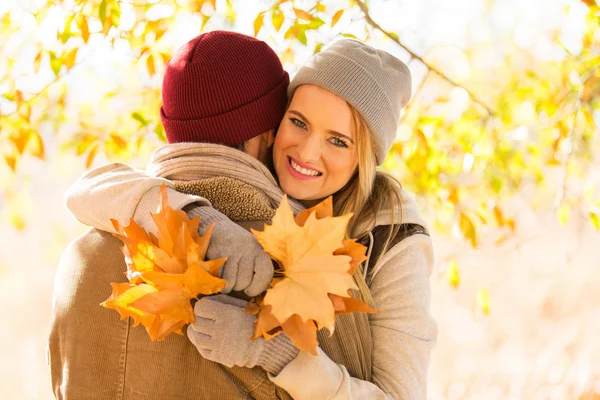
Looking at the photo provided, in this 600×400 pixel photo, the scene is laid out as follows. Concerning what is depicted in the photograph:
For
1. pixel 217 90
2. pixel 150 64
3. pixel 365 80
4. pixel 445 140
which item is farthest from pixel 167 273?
pixel 445 140

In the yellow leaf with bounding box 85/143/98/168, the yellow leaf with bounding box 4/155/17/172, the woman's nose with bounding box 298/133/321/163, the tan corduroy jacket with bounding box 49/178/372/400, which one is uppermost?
the woman's nose with bounding box 298/133/321/163

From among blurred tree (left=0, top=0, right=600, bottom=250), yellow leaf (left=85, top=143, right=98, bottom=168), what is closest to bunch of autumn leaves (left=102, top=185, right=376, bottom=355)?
blurred tree (left=0, top=0, right=600, bottom=250)

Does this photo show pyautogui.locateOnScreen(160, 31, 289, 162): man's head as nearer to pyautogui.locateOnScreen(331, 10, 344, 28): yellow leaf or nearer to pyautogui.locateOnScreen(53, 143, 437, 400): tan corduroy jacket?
pyautogui.locateOnScreen(53, 143, 437, 400): tan corduroy jacket

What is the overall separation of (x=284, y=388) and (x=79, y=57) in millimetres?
1717

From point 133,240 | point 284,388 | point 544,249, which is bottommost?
point 544,249

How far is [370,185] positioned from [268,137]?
29cm

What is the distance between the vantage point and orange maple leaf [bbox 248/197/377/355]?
1.18m

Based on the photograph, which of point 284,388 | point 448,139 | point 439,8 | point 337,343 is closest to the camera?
point 284,388

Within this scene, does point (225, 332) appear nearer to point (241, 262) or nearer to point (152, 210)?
point (241, 262)

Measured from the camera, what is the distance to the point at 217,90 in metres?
1.56

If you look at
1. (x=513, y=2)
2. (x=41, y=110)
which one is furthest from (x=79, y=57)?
(x=513, y=2)

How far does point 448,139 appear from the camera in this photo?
2768 mm

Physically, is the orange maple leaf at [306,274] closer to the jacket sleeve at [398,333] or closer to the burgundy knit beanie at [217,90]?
the jacket sleeve at [398,333]

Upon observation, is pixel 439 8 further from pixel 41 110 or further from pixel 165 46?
pixel 41 110
